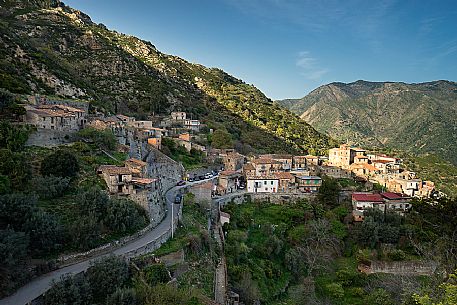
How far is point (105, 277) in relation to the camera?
518 inches

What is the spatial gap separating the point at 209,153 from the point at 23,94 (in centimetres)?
2195

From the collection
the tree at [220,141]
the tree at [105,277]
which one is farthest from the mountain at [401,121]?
the tree at [105,277]

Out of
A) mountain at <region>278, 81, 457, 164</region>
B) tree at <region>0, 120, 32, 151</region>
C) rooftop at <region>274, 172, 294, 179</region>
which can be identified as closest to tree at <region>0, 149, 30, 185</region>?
tree at <region>0, 120, 32, 151</region>

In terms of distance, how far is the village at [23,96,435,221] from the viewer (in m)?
24.7

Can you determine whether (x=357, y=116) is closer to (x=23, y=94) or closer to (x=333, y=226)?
(x=333, y=226)

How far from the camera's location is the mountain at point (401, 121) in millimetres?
126500

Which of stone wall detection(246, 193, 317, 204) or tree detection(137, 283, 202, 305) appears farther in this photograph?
stone wall detection(246, 193, 317, 204)

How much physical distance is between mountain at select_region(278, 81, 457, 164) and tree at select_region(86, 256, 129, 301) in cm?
11743

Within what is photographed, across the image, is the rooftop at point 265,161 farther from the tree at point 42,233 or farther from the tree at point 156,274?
the tree at point 42,233

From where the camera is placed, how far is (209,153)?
4569 cm

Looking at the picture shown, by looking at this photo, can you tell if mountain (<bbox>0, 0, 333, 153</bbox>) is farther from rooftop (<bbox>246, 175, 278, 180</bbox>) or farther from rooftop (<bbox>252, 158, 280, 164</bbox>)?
rooftop (<bbox>246, 175, 278, 180</bbox>)

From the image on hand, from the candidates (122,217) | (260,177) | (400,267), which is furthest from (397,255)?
(122,217)

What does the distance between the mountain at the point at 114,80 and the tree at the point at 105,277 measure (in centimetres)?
3335

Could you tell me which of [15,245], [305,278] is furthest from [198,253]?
[305,278]
